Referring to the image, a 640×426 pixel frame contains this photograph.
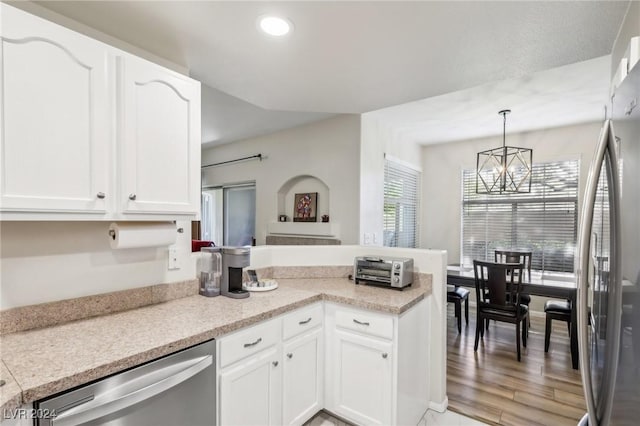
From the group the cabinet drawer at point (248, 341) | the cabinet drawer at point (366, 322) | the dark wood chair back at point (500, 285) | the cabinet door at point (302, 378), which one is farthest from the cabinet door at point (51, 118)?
the dark wood chair back at point (500, 285)

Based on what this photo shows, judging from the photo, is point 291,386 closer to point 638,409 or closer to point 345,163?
point 638,409

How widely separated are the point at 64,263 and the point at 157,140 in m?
0.75

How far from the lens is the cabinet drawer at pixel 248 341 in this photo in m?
1.51

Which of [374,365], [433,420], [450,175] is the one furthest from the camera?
Result: [450,175]

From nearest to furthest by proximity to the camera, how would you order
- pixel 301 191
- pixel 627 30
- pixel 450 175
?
pixel 627 30 < pixel 301 191 < pixel 450 175

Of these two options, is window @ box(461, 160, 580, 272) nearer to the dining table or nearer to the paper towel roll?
the dining table

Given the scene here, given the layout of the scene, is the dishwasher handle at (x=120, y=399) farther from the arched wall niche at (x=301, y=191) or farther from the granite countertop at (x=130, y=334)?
the arched wall niche at (x=301, y=191)

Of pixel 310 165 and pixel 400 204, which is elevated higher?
pixel 310 165

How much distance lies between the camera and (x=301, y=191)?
13.7 feet

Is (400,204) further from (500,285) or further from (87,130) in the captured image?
(87,130)

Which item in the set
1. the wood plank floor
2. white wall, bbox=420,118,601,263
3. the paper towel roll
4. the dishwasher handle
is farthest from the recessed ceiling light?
white wall, bbox=420,118,601,263

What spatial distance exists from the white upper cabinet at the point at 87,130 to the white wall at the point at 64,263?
0.30m

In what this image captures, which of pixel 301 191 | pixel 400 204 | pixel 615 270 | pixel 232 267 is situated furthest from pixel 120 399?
pixel 400 204

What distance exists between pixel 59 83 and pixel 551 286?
4009 mm
